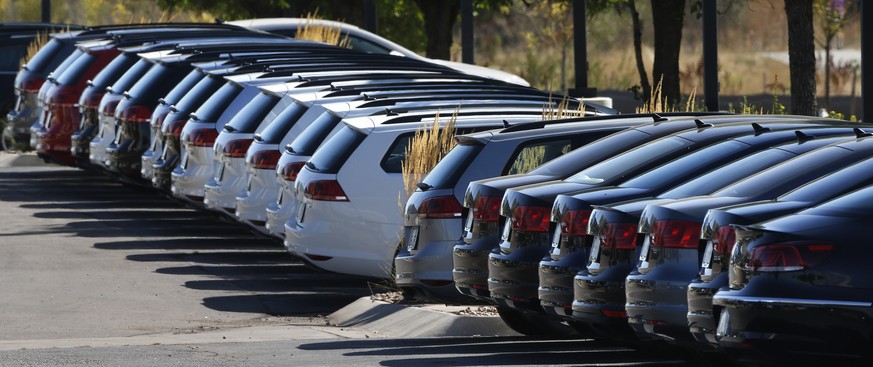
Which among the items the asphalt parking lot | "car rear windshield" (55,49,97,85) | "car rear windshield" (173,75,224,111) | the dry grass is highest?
the dry grass

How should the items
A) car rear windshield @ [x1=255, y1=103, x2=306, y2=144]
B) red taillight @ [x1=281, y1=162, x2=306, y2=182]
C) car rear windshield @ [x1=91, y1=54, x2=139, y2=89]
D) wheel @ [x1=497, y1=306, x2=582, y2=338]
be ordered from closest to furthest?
wheel @ [x1=497, y1=306, x2=582, y2=338]
red taillight @ [x1=281, y1=162, x2=306, y2=182]
car rear windshield @ [x1=255, y1=103, x2=306, y2=144]
car rear windshield @ [x1=91, y1=54, x2=139, y2=89]

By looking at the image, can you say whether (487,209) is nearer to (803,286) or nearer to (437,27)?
(803,286)

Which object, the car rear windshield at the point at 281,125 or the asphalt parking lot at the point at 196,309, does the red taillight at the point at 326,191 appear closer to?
the asphalt parking lot at the point at 196,309

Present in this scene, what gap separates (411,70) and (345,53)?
1.85 meters

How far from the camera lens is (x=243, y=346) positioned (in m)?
11.3

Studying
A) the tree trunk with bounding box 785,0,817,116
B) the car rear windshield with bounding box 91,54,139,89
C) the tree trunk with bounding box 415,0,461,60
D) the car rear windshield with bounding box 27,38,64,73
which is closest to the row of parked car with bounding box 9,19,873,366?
the car rear windshield with bounding box 91,54,139,89

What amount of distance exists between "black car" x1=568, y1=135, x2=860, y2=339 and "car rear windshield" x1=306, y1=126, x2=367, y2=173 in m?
3.71

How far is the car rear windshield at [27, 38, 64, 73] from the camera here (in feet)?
77.4

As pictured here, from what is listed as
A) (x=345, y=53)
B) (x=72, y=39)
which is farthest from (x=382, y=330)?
(x=72, y=39)

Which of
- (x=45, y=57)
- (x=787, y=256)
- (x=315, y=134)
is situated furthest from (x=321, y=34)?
(x=787, y=256)

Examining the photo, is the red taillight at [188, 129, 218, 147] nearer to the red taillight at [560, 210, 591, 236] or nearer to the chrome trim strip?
the red taillight at [560, 210, 591, 236]

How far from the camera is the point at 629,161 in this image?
10.7m

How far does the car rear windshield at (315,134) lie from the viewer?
14.6 m

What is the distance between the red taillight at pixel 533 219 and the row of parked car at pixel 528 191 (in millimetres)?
13
